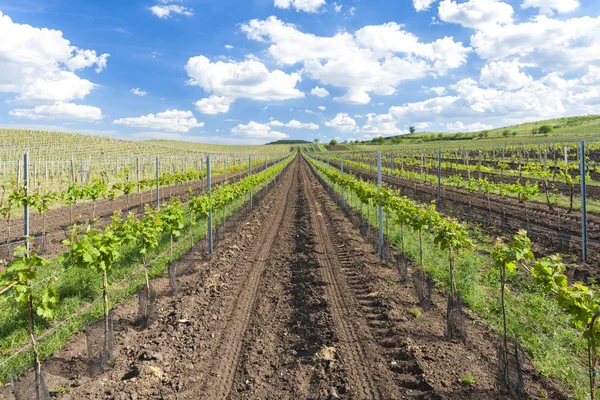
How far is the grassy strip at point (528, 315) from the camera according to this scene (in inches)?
195

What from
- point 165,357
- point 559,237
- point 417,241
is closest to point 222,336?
point 165,357

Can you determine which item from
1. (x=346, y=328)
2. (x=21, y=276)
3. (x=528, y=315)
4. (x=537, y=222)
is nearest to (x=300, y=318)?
(x=346, y=328)

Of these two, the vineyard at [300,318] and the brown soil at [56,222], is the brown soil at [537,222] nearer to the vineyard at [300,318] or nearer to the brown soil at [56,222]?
the vineyard at [300,318]

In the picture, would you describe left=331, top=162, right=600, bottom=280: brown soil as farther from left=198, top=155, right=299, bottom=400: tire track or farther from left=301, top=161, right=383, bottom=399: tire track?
left=198, top=155, right=299, bottom=400: tire track

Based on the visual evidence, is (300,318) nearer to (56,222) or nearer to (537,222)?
(537,222)

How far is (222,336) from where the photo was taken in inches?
236

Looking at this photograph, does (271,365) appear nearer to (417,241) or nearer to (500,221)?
(417,241)

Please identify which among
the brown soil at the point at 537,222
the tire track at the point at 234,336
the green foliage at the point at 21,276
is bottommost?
the tire track at the point at 234,336

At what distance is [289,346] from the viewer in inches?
224

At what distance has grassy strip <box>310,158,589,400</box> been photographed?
16.3 feet

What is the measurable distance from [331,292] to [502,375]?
355cm

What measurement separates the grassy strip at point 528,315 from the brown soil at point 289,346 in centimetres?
38

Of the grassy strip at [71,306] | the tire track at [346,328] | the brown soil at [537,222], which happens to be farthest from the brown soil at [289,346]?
the brown soil at [537,222]

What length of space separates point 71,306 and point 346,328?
16.8 ft
